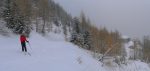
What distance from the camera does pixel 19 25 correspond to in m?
46.7

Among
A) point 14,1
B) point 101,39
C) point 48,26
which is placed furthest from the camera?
point 101,39

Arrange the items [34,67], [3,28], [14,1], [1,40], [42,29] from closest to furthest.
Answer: [34,67]
[1,40]
[3,28]
[14,1]
[42,29]

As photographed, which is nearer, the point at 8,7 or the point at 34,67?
the point at 34,67

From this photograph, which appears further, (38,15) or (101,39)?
(101,39)

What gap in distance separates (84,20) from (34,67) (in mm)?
73636

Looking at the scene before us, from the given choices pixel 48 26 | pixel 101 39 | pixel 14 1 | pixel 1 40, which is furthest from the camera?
pixel 101 39

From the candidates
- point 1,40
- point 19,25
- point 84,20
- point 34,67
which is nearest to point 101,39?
point 84,20

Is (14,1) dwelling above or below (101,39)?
above

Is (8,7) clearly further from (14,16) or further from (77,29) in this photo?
(77,29)

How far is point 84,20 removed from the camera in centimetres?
9325

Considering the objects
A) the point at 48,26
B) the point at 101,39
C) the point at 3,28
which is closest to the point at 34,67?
the point at 3,28

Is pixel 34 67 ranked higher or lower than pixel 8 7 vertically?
lower

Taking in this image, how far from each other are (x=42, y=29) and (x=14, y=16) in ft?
85.8

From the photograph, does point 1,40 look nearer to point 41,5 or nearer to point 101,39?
point 41,5
